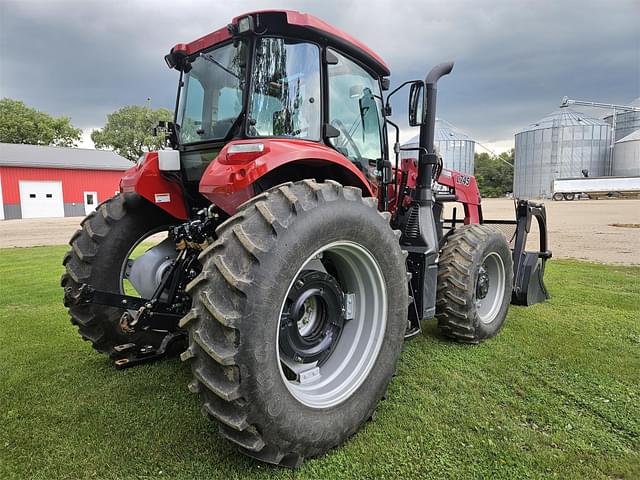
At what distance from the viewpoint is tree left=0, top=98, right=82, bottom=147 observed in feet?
133

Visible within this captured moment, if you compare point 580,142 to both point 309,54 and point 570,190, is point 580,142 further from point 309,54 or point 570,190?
point 309,54

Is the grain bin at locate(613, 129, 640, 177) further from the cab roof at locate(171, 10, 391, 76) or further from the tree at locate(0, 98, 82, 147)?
the tree at locate(0, 98, 82, 147)

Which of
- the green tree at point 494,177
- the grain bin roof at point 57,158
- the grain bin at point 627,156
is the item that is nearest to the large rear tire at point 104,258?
the grain bin roof at point 57,158

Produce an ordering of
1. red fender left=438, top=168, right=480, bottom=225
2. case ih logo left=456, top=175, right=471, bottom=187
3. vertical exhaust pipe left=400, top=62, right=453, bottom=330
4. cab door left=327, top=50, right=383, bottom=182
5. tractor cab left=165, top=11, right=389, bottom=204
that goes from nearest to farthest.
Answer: tractor cab left=165, top=11, right=389, bottom=204 < cab door left=327, top=50, right=383, bottom=182 < vertical exhaust pipe left=400, top=62, right=453, bottom=330 < red fender left=438, top=168, right=480, bottom=225 < case ih logo left=456, top=175, right=471, bottom=187

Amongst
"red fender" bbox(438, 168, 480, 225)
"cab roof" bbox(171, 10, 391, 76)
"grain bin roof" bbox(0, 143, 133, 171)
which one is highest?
"grain bin roof" bbox(0, 143, 133, 171)

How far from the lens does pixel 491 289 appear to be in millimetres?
4430

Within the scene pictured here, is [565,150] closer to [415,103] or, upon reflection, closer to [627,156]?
[627,156]

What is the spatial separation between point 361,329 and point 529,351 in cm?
193

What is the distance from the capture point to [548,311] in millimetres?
4969

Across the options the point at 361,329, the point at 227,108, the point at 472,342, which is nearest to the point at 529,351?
the point at 472,342

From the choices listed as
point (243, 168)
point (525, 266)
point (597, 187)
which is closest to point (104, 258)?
point (243, 168)

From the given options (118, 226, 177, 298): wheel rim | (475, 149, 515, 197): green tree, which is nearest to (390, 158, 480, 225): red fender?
(118, 226, 177, 298): wheel rim

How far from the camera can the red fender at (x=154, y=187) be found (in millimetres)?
3180

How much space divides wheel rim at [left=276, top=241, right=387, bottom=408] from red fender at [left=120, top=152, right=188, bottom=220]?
129cm
